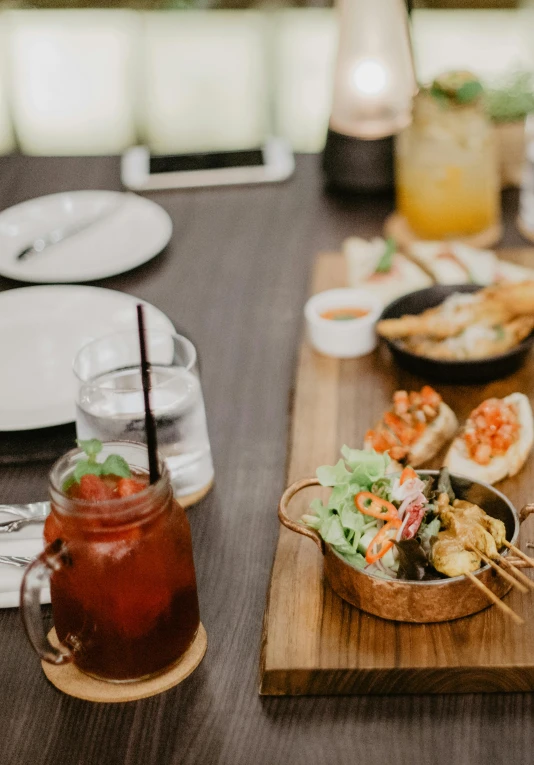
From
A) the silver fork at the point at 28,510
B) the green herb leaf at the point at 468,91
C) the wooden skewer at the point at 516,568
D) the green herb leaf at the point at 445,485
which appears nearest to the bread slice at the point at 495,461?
the green herb leaf at the point at 445,485

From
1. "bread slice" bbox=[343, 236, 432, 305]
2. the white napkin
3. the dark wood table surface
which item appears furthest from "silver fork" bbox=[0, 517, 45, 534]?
"bread slice" bbox=[343, 236, 432, 305]

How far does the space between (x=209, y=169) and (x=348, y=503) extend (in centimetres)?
138

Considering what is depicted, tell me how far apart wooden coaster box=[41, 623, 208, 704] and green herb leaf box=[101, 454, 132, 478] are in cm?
22

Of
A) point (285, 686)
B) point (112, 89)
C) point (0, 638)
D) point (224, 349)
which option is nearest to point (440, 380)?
point (224, 349)

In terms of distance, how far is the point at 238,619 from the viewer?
3.40 feet

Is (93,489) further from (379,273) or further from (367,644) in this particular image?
(379,273)

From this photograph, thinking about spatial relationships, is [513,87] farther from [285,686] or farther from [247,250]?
[285,686]

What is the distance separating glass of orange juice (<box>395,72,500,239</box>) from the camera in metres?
1.79

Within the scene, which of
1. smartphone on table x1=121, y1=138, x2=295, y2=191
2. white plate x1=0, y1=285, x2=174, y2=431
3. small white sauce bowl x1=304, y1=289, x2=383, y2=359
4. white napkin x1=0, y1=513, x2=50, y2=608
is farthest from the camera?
smartphone on table x1=121, y1=138, x2=295, y2=191

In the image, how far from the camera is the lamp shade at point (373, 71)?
197 cm

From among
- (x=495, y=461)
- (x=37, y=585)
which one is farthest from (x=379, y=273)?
(x=37, y=585)

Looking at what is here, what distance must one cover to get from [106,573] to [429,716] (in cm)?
35

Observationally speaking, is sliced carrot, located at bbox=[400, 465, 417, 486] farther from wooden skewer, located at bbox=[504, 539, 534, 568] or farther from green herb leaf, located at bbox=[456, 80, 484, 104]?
green herb leaf, located at bbox=[456, 80, 484, 104]

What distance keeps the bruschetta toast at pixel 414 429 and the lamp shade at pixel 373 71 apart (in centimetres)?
88
